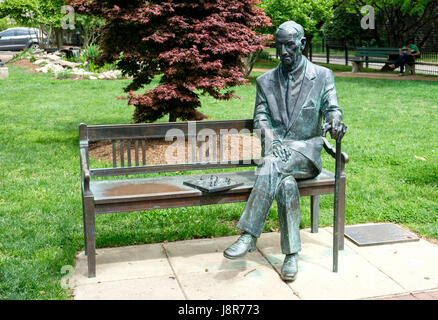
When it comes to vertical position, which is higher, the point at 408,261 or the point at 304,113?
the point at 304,113

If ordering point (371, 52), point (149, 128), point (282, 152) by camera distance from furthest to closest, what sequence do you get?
point (371, 52) < point (149, 128) < point (282, 152)

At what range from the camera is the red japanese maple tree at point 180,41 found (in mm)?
8047

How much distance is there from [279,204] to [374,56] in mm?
19707

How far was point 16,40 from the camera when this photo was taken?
106 ft

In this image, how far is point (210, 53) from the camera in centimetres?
827

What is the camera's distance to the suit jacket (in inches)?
193

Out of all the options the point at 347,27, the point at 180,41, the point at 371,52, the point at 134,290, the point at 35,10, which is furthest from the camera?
the point at 347,27

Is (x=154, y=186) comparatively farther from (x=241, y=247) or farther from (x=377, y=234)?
(x=377, y=234)

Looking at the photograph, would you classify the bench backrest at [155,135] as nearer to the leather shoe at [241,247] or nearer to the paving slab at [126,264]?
the paving slab at [126,264]

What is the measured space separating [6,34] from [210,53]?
28345 mm

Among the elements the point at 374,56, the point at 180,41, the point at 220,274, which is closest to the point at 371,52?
the point at 374,56

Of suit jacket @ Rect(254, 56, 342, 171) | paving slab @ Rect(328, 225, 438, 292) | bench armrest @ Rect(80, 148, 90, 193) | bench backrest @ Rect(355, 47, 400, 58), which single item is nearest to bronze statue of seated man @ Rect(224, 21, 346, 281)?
suit jacket @ Rect(254, 56, 342, 171)

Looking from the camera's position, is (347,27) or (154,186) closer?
(154,186)

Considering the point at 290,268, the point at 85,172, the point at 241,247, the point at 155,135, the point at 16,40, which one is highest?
the point at 16,40
